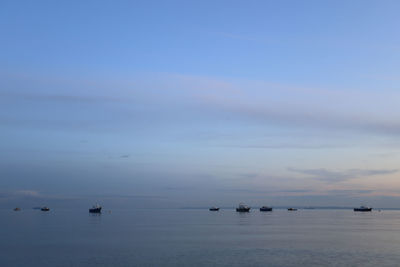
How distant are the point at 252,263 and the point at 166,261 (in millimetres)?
9776

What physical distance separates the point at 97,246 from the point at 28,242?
14.5 metres

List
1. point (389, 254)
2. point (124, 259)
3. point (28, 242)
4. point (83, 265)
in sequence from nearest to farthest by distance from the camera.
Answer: point (83, 265), point (124, 259), point (389, 254), point (28, 242)

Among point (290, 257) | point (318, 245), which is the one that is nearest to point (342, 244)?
point (318, 245)

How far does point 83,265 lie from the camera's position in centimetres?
4681

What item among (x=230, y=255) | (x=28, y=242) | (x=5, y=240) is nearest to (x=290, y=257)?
(x=230, y=255)

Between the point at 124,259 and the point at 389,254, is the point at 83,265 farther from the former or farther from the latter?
the point at 389,254

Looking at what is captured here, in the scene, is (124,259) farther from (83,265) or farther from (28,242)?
(28,242)

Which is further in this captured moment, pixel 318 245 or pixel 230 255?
pixel 318 245

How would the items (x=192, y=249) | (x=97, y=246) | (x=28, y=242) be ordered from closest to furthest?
(x=192, y=249)
(x=97, y=246)
(x=28, y=242)

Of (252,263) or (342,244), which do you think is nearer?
(252,263)

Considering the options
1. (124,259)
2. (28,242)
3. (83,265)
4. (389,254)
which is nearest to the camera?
(83,265)

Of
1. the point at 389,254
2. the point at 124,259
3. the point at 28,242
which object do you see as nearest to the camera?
the point at 124,259

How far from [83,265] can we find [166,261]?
30.1 ft

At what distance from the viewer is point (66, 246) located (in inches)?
2544
